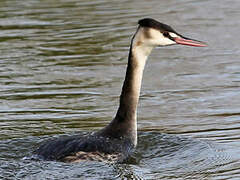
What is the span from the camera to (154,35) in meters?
8.20

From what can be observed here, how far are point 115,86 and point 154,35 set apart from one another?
3.00 m

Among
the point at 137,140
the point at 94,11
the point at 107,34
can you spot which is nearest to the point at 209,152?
the point at 137,140

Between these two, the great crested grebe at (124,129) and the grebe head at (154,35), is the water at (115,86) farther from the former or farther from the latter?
the grebe head at (154,35)

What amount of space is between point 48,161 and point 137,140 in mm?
1427

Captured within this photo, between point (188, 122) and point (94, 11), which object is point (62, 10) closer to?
point (94, 11)

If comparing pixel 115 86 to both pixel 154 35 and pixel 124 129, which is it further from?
pixel 154 35

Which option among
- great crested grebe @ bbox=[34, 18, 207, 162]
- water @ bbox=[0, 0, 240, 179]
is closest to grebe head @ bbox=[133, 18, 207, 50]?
great crested grebe @ bbox=[34, 18, 207, 162]

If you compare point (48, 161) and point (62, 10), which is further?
point (62, 10)

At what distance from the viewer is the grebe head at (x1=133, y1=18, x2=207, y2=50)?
322 inches

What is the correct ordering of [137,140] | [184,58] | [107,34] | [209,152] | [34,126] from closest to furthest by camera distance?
[209,152], [137,140], [34,126], [184,58], [107,34]

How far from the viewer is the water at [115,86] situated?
7.88m

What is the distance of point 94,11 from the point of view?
53.3ft

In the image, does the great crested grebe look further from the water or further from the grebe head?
the water

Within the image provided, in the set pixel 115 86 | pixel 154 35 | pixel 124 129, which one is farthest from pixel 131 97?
pixel 115 86
